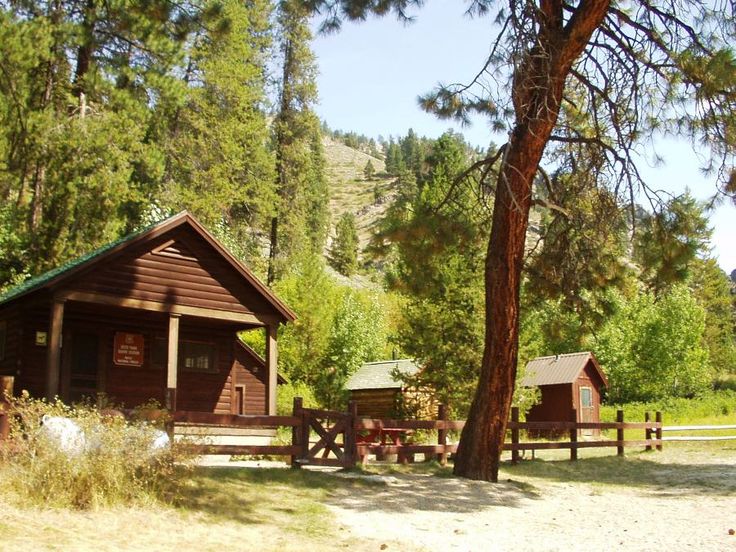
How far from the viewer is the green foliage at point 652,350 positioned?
4953cm

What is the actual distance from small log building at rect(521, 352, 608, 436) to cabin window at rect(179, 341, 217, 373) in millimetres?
19830

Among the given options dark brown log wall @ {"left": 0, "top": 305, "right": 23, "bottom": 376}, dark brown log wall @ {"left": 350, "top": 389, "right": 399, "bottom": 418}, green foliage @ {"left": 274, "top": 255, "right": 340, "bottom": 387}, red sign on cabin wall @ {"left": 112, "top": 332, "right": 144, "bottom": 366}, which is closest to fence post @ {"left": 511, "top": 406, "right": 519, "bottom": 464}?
red sign on cabin wall @ {"left": 112, "top": 332, "right": 144, "bottom": 366}

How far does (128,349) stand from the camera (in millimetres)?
20953

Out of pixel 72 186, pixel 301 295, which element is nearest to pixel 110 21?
pixel 72 186

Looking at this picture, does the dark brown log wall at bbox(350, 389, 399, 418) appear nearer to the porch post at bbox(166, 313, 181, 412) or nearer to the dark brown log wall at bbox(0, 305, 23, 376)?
the porch post at bbox(166, 313, 181, 412)

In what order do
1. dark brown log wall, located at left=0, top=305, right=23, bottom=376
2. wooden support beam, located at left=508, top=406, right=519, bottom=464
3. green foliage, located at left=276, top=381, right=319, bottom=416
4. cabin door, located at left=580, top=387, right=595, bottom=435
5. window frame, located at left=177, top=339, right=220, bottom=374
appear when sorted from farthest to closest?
cabin door, located at left=580, top=387, right=595, bottom=435 → green foliage, located at left=276, top=381, right=319, bottom=416 → window frame, located at left=177, top=339, right=220, bottom=374 → dark brown log wall, located at left=0, top=305, right=23, bottom=376 → wooden support beam, located at left=508, top=406, right=519, bottom=464

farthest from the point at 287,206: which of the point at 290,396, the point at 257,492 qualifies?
the point at 257,492

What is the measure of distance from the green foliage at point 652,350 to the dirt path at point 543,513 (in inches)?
1387

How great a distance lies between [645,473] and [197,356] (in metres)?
12.8

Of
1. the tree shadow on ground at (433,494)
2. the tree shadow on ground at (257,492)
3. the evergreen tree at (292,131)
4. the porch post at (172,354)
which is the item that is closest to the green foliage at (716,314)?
the evergreen tree at (292,131)

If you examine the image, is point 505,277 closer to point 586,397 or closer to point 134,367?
point 134,367

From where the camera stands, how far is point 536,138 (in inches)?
548

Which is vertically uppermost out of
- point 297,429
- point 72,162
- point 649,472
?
point 72,162

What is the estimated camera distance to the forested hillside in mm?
14289
